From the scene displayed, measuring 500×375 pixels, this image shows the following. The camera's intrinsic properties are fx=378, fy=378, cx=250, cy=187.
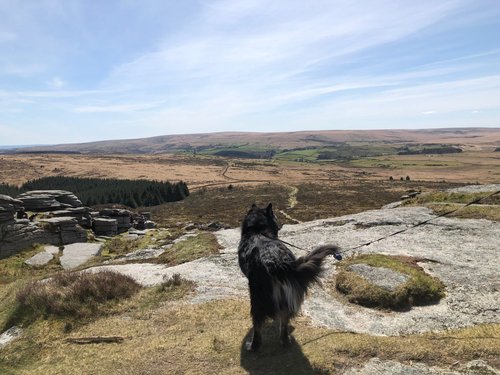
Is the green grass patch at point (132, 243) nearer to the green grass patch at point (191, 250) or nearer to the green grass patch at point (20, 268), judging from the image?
the green grass patch at point (20, 268)

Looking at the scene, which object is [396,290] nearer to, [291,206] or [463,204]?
[463,204]

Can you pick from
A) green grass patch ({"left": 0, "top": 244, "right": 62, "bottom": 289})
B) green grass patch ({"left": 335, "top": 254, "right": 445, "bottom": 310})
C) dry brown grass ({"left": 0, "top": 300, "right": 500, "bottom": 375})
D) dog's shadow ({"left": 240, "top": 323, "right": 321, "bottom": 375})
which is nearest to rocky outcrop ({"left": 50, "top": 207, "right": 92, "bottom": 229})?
green grass patch ({"left": 0, "top": 244, "right": 62, "bottom": 289})

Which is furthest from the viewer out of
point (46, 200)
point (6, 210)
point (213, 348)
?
point (46, 200)

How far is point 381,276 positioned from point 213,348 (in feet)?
24.6

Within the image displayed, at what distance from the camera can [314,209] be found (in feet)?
161

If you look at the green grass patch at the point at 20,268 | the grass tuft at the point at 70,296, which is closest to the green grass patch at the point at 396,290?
the grass tuft at the point at 70,296

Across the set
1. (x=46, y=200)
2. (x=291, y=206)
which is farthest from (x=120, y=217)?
(x=291, y=206)

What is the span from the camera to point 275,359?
8.66 m

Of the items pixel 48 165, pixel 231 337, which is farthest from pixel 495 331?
pixel 48 165

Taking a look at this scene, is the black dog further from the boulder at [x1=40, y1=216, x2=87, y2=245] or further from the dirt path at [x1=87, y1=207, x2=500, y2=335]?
the boulder at [x1=40, y1=216, x2=87, y2=245]

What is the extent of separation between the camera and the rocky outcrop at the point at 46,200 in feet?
109

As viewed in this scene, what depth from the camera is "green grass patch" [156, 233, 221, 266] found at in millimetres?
20703

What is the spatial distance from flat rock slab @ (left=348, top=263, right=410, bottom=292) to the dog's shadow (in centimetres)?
532

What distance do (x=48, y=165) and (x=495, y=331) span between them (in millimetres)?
A: 131377
